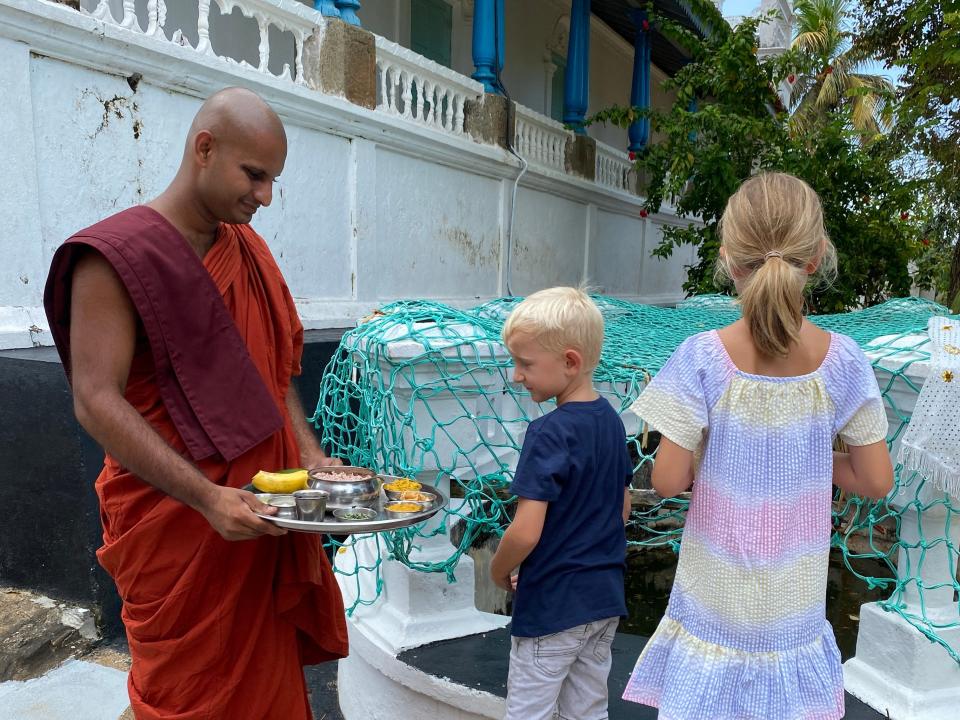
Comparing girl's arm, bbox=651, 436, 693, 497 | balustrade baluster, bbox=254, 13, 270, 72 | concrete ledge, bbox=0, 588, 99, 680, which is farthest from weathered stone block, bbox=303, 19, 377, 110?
girl's arm, bbox=651, 436, 693, 497

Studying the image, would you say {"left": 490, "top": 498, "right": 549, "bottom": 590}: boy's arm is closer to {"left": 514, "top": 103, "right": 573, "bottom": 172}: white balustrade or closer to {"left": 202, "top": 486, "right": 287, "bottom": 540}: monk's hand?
{"left": 202, "top": 486, "right": 287, "bottom": 540}: monk's hand

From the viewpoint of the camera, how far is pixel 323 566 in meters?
1.93

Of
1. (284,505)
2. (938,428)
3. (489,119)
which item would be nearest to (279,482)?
(284,505)

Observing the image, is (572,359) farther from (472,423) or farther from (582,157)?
(582,157)

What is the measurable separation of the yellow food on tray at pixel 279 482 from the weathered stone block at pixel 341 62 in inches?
163

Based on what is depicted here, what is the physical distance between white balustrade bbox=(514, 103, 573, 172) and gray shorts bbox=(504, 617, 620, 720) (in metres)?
6.68

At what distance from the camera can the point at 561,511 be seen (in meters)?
1.70

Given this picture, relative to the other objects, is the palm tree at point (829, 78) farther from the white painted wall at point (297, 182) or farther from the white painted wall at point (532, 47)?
the white painted wall at point (297, 182)

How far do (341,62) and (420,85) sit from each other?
3.80 ft

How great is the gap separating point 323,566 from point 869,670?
5.22 ft

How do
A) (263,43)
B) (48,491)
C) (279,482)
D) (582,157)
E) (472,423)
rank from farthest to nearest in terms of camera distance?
(582,157) → (263,43) → (48,491) → (472,423) → (279,482)

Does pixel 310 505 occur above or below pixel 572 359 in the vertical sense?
below

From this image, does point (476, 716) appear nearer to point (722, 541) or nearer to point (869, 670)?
point (722, 541)

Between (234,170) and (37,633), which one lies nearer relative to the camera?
(234,170)
